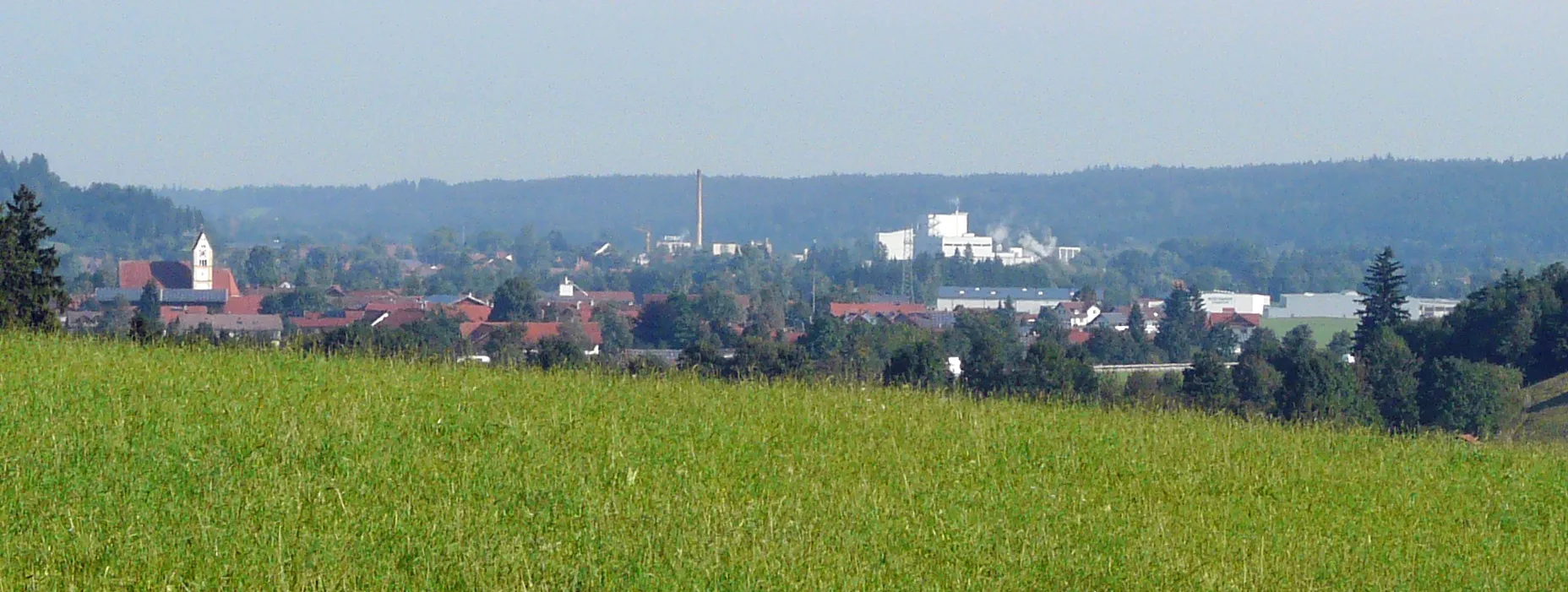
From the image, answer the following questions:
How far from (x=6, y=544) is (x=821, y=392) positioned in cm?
656

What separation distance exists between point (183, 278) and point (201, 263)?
297 cm

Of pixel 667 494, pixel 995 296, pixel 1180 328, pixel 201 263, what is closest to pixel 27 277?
pixel 667 494

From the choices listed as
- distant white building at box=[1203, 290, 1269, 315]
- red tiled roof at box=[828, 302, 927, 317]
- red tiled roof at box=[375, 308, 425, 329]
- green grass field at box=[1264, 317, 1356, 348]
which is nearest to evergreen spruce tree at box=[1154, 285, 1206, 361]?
green grass field at box=[1264, 317, 1356, 348]

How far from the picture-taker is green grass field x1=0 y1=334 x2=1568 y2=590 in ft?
20.1

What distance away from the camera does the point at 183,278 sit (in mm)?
106000

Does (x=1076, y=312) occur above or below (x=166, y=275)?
below

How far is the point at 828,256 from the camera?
185 m

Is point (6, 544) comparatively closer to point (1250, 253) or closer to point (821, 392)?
point (821, 392)

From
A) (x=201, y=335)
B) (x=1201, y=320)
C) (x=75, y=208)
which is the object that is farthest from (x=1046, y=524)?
(x=75, y=208)

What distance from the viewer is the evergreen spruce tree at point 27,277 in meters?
18.2

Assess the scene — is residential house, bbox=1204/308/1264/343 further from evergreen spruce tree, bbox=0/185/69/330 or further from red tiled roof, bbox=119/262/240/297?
evergreen spruce tree, bbox=0/185/69/330

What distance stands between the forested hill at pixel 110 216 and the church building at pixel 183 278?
161 feet

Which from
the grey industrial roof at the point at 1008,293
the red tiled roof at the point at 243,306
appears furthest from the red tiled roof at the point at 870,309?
the red tiled roof at the point at 243,306

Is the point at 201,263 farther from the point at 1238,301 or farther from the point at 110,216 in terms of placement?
the point at 1238,301
